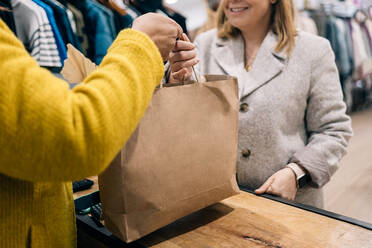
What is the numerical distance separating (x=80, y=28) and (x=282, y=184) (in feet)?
3.89

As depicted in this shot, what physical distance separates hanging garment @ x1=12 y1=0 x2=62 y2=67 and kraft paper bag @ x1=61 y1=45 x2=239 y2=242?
82 centimetres

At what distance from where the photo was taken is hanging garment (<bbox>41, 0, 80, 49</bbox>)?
1.38 m

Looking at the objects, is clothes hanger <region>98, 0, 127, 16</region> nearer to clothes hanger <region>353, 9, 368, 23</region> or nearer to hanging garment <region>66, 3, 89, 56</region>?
hanging garment <region>66, 3, 89, 56</region>

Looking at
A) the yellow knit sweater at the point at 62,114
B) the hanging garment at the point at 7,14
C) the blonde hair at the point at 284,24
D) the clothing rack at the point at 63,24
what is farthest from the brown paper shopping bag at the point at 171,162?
the hanging garment at the point at 7,14

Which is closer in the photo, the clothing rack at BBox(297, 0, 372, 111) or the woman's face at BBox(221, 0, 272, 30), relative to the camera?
the woman's face at BBox(221, 0, 272, 30)

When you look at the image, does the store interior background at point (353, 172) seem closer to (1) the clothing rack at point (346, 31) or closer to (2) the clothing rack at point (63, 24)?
(1) the clothing rack at point (346, 31)

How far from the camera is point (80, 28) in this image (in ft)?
4.96

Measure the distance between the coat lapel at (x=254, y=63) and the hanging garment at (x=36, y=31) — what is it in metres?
0.67

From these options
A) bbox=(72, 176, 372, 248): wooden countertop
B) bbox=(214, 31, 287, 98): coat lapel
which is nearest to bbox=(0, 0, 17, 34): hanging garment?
bbox=(214, 31, 287, 98): coat lapel

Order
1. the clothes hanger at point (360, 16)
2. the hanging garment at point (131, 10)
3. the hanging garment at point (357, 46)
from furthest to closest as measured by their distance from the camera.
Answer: the clothes hanger at point (360, 16) → the hanging garment at point (357, 46) → the hanging garment at point (131, 10)

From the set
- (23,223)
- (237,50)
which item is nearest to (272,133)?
(237,50)

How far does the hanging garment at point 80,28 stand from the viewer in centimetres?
150

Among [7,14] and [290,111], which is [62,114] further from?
[7,14]

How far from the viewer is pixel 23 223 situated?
0.49 m
